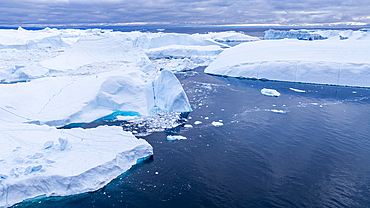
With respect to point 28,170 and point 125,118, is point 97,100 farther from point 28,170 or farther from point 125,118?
point 28,170

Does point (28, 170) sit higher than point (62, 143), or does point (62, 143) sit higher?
point (62, 143)

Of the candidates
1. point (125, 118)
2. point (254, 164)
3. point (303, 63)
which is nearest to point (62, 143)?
point (125, 118)

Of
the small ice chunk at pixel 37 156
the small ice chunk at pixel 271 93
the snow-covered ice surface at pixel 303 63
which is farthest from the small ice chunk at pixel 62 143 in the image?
the snow-covered ice surface at pixel 303 63

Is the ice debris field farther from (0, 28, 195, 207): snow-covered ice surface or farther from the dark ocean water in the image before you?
the dark ocean water

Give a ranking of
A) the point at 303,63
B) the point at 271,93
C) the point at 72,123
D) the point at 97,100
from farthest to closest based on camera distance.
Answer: the point at 303,63, the point at 271,93, the point at 97,100, the point at 72,123

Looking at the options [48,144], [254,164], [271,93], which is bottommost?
[254,164]

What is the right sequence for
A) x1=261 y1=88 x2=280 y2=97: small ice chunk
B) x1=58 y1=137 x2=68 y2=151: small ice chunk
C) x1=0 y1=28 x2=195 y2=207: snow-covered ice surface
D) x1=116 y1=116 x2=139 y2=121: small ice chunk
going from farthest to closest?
1. x1=261 y1=88 x2=280 y2=97: small ice chunk
2. x1=116 y1=116 x2=139 y2=121: small ice chunk
3. x1=58 y1=137 x2=68 y2=151: small ice chunk
4. x1=0 y1=28 x2=195 y2=207: snow-covered ice surface

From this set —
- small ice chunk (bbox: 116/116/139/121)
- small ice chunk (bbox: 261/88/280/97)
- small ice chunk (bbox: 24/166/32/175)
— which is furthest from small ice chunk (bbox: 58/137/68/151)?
small ice chunk (bbox: 261/88/280/97)
